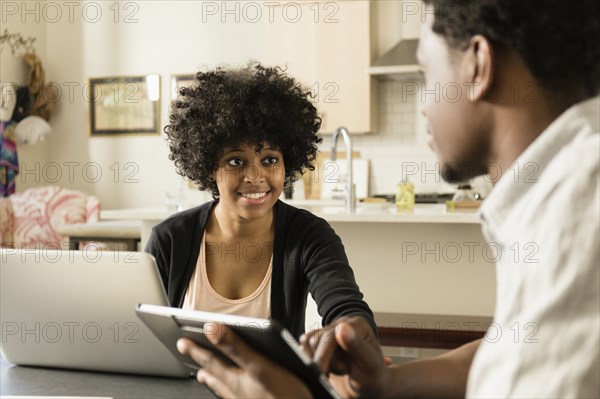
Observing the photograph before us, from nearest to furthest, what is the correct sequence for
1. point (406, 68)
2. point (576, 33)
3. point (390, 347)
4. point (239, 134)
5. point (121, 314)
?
point (576, 33)
point (121, 314)
point (239, 134)
point (390, 347)
point (406, 68)

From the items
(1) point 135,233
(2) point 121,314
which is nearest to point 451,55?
(2) point 121,314

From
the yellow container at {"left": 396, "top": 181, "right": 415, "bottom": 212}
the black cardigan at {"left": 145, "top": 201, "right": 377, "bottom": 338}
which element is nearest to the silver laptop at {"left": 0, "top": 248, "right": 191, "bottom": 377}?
the black cardigan at {"left": 145, "top": 201, "right": 377, "bottom": 338}

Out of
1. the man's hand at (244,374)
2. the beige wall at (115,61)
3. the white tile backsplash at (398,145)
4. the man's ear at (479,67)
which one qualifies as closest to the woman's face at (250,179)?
the man's hand at (244,374)

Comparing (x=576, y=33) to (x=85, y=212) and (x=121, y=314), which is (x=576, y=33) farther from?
(x=85, y=212)

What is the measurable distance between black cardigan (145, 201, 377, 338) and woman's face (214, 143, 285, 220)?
2.9 inches

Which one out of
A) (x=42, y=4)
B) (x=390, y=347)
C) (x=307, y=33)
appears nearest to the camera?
(x=390, y=347)

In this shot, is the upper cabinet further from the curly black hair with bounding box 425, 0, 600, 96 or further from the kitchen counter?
→ the curly black hair with bounding box 425, 0, 600, 96

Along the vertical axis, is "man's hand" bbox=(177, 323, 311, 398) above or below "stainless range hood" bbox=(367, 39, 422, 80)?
below

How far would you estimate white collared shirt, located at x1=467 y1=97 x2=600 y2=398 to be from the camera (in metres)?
0.69

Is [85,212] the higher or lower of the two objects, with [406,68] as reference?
lower

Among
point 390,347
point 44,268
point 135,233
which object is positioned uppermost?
point 44,268

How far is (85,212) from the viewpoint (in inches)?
228

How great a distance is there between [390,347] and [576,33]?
312 centimetres

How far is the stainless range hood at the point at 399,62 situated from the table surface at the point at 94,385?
406 cm
